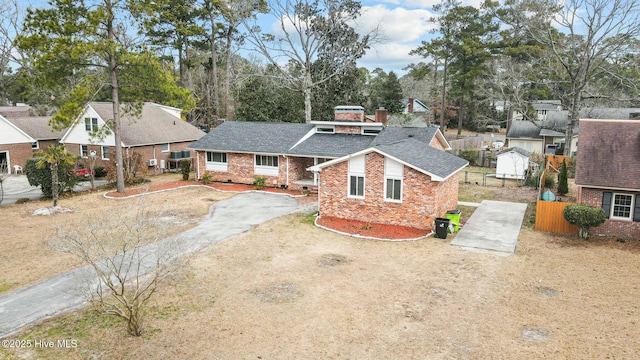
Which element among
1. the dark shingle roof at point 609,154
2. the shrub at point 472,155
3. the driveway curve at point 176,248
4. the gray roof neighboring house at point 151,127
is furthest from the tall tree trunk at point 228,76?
the dark shingle roof at point 609,154

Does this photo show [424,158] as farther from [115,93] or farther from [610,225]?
[115,93]

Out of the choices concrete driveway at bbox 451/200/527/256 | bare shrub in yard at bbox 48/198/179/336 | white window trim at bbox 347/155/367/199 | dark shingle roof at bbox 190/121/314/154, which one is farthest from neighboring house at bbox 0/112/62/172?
concrete driveway at bbox 451/200/527/256

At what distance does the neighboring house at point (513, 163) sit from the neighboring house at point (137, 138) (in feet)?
84.1

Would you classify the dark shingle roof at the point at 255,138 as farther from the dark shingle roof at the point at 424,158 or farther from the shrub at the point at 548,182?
the shrub at the point at 548,182

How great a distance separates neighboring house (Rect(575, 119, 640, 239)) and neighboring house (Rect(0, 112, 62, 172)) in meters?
36.3

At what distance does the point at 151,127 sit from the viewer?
3569 centimetres

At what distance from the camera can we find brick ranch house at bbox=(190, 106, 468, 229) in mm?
18891

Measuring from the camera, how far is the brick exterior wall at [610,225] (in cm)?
1770

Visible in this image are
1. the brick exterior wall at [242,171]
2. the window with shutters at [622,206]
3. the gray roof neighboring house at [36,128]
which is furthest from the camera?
the gray roof neighboring house at [36,128]

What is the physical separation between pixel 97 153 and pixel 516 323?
33136 millimetres

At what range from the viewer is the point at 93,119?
33969 millimetres

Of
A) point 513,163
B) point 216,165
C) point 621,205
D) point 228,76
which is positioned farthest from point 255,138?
point 228,76

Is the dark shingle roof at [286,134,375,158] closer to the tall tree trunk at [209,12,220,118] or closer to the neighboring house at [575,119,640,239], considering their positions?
the neighboring house at [575,119,640,239]

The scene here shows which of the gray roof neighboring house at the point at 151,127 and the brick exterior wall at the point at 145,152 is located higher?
the gray roof neighboring house at the point at 151,127
